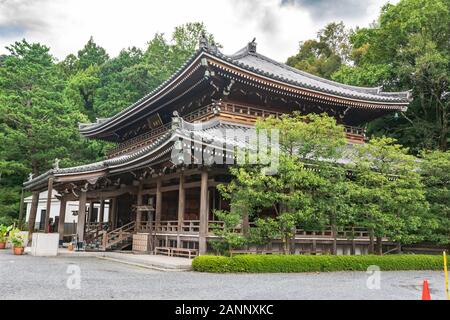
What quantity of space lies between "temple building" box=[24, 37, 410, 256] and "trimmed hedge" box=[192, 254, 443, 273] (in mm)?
2149

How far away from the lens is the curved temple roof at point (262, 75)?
17406 millimetres

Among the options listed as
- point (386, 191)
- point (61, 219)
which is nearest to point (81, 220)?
point (61, 219)

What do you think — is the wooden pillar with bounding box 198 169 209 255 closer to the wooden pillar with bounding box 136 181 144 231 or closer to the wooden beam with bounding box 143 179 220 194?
the wooden beam with bounding box 143 179 220 194

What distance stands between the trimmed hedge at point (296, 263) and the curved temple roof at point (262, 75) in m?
8.14

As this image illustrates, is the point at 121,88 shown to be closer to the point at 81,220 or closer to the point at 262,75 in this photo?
the point at 81,220

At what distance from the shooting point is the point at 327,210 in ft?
49.8

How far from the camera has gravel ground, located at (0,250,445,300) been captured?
9.01m

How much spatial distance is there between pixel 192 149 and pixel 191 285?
6.19 metres

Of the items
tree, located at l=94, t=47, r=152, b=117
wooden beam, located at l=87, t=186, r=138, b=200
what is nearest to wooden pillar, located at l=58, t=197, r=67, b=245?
wooden beam, located at l=87, t=186, r=138, b=200

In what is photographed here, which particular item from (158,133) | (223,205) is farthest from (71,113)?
(223,205)

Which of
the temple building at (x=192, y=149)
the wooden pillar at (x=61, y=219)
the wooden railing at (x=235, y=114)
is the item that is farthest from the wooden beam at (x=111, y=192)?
the wooden railing at (x=235, y=114)

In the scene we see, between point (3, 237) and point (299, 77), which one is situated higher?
point (299, 77)

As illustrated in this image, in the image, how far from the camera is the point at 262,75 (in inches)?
728

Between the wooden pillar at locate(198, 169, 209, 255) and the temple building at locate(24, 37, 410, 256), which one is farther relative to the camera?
the temple building at locate(24, 37, 410, 256)
